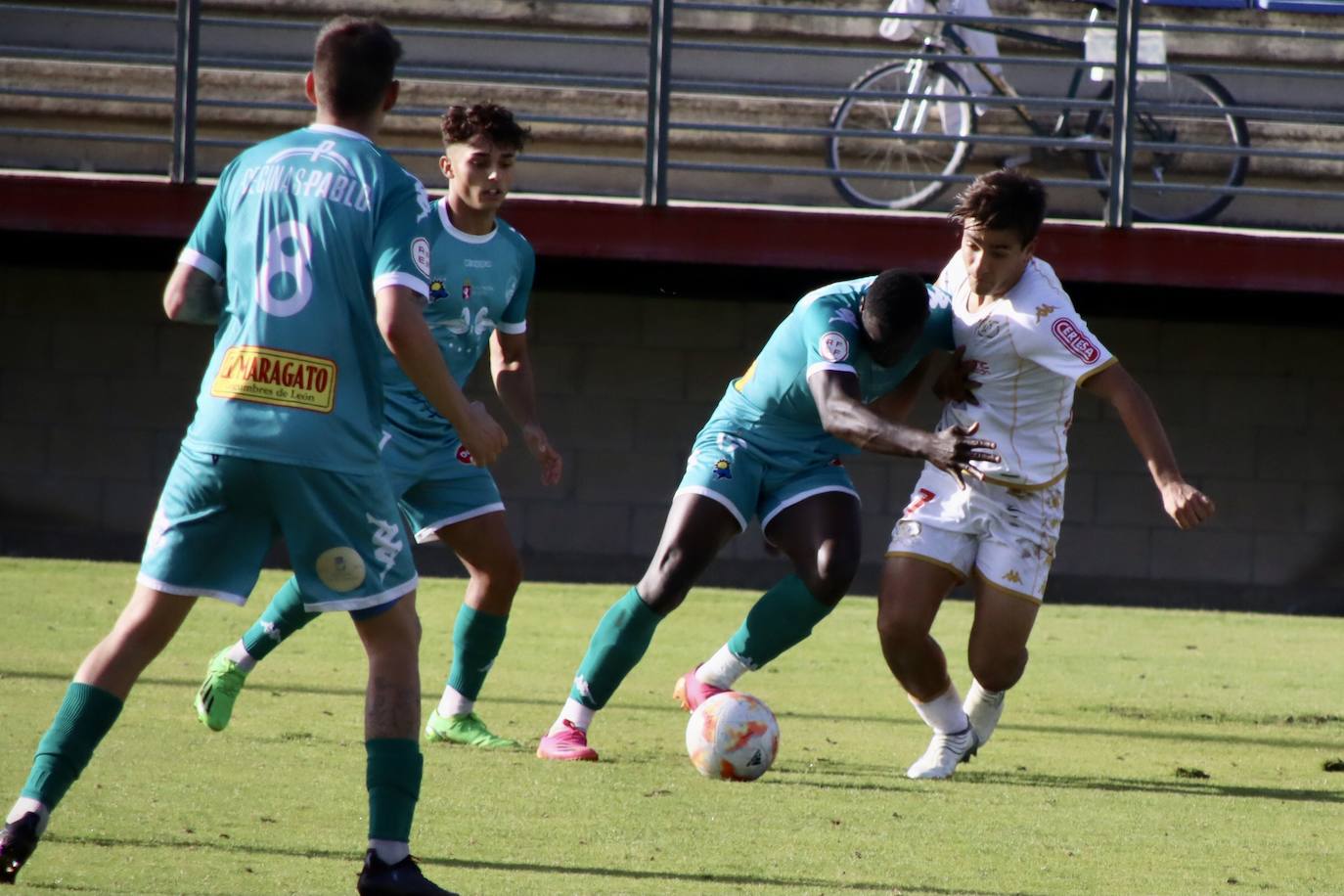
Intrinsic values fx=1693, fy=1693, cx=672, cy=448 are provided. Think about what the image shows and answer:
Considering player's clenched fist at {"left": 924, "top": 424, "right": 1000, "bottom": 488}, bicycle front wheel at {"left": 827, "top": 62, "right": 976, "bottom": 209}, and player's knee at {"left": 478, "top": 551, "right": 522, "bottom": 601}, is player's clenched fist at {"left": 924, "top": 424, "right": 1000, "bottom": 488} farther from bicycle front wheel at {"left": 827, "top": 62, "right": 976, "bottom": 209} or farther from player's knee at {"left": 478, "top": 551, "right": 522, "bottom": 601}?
bicycle front wheel at {"left": 827, "top": 62, "right": 976, "bottom": 209}

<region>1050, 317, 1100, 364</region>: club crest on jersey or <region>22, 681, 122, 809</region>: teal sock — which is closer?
<region>22, 681, 122, 809</region>: teal sock

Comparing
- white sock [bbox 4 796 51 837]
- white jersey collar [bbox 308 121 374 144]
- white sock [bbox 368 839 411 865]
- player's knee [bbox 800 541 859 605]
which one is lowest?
white sock [bbox 368 839 411 865]

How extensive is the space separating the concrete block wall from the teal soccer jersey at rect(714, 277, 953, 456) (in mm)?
6263

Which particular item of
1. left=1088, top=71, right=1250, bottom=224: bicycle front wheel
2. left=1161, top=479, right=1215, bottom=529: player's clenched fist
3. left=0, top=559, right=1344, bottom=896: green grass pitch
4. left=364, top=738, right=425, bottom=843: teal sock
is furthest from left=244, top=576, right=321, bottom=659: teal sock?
left=1088, top=71, right=1250, bottom=224: bicycle front wheel

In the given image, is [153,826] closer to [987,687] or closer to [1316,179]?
[987,687]

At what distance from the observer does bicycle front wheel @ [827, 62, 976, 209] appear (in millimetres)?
10609

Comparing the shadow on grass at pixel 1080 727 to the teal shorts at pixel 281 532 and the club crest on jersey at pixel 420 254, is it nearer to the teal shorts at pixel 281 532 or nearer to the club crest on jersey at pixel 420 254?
the teal shorts at pixel 281 532

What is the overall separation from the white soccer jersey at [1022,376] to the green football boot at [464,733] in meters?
1.88

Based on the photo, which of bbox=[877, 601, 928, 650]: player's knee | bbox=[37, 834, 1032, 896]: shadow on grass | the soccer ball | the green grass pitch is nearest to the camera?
bbox=[37, 834, 1032, 896]: shadow on grass

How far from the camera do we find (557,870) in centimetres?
404

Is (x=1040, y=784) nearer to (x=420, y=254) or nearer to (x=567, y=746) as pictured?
(x=567, y=746)

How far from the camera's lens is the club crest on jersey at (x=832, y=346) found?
5.41 metres

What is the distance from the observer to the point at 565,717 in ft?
18.8

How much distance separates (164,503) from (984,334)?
2.91m
